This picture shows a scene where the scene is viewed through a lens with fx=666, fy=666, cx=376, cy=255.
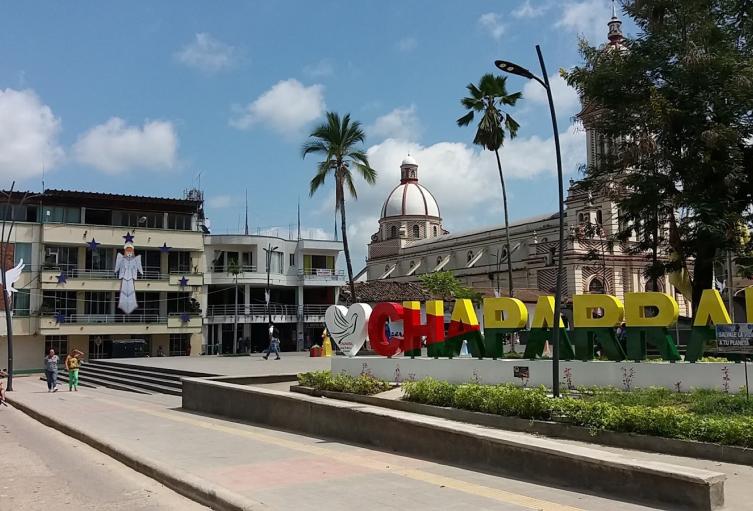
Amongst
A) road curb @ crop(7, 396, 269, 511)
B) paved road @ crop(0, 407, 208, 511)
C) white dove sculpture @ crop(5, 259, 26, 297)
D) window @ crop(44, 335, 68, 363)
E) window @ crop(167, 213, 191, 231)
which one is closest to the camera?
road curb @ crop(7, 396, 269, 511)

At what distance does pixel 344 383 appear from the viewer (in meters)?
16.4

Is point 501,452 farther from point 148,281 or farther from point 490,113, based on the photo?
point 148,281

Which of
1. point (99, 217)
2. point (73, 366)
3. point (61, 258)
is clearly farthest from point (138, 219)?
point (73, 366)

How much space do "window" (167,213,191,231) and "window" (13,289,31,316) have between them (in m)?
11.2

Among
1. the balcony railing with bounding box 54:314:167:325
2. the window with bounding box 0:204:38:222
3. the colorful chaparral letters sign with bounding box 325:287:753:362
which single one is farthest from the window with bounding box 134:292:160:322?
the colorful chaparral letters sign with bounding box 325:287:753:362

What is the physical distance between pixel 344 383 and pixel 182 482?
803 cm

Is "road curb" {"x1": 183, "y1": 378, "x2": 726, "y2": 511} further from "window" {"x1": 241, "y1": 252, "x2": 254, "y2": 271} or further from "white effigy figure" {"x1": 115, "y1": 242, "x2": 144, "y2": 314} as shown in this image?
"window" {"x1": 241, "y1": 252, "x2": 254, "y2": 271}

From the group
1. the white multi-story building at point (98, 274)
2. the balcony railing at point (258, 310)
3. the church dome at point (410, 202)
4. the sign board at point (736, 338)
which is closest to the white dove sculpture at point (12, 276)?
the white multi-story building at point (98, 274)

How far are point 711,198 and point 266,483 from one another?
15.0m

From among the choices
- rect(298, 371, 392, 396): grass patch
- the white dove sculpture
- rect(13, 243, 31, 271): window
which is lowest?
rect(298, 371, 392, 396): grass patch

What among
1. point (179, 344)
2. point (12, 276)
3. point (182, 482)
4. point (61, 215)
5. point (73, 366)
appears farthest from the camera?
point (179, 344)

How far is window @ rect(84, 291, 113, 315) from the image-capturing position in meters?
49.3

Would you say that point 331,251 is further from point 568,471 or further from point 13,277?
point 568,471

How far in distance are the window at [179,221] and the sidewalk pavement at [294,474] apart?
38771 millimetres
